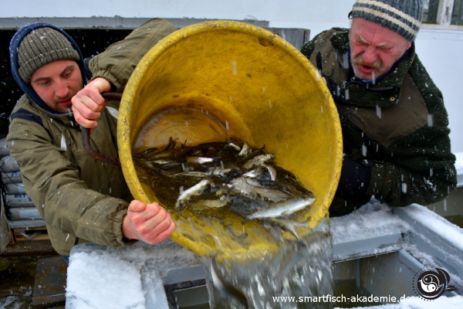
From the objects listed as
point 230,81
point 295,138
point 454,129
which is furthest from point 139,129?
point 454,129

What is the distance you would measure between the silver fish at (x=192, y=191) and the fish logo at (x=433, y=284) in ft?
4.72

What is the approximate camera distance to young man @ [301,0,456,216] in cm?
206

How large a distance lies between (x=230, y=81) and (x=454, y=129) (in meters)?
4.54

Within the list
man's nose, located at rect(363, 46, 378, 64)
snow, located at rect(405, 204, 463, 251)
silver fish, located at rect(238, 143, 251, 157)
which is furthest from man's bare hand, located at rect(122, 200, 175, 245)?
snow, located at rect(405, 204, 463, 251)

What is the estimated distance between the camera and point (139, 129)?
95.6 inches

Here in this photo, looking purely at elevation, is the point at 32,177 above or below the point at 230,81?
below

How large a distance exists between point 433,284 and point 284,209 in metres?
1.04

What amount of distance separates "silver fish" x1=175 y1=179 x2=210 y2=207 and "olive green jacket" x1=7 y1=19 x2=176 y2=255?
0.99 feet

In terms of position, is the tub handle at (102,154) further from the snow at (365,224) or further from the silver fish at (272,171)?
the snow at (365,224)

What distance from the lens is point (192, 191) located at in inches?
79.0

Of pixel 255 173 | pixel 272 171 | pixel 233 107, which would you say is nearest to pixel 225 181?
pixel 255 173

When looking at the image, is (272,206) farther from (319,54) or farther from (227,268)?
(319,54)

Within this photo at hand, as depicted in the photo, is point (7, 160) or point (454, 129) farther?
point (454, 129)

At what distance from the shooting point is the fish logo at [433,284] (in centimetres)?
196
